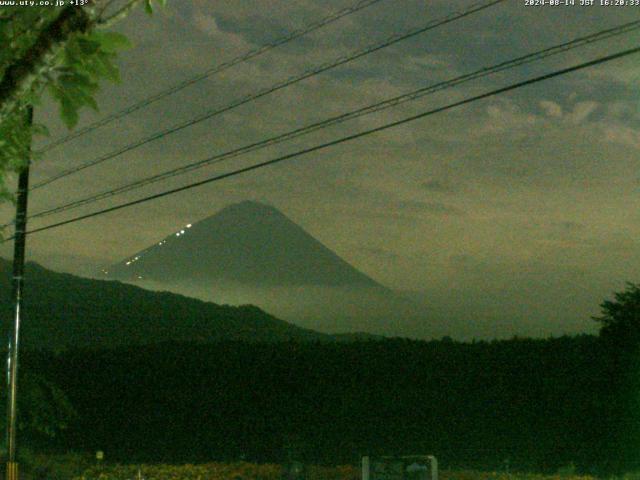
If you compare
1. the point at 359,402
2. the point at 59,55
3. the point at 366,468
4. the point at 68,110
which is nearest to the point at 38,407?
the point at 359,402

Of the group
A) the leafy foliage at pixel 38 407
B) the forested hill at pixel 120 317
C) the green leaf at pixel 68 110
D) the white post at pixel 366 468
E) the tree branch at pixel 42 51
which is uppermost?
the forested hill at pixel 120 317

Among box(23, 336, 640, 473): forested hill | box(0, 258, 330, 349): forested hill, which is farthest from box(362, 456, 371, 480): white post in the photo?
box(0, 258, 330, 349): forested hill

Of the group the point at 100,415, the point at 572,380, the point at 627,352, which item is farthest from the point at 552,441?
the point at 100,415

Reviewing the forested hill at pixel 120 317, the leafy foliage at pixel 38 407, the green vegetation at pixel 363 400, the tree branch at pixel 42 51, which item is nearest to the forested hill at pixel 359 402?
the green vegetation at pixel 363 400

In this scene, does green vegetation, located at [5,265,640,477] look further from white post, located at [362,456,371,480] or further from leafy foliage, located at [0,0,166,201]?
leafy foliage, located at [0,0,166,201]

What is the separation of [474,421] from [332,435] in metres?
3.51

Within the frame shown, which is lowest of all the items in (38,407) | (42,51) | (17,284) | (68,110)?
(38,407)

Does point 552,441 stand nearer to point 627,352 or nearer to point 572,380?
point 572,380

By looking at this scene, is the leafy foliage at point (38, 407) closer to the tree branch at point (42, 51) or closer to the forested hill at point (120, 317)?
the tree branch at point (42, 51)

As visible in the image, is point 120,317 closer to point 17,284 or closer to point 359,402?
point 359,402

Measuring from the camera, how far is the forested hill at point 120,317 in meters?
61.8

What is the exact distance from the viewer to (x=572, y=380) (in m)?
20.0

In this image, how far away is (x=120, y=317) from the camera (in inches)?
2717

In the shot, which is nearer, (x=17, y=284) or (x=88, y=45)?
(x=88, y=45)
